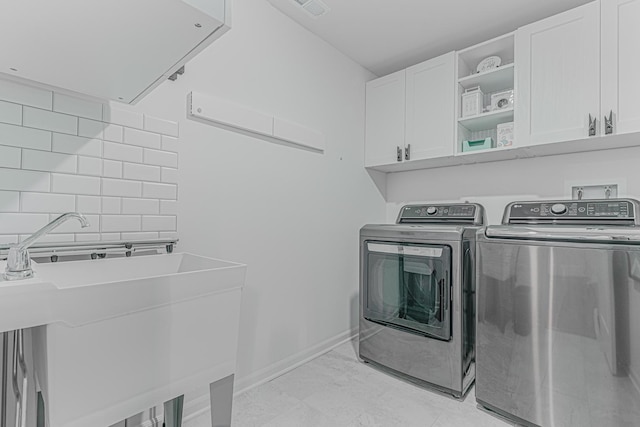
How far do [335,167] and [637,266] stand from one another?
1.79 metres

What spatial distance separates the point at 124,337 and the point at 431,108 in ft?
7.70

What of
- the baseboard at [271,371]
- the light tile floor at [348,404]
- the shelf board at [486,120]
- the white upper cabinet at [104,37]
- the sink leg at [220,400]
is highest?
the shelf board at [486,120]

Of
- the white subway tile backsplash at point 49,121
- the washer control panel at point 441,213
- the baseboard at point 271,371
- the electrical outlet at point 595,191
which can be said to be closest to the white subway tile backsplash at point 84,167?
the white subway tile backsplash at point 49,121

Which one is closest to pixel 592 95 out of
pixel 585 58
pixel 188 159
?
pixel 585 58

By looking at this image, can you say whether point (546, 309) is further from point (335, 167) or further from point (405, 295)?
point (335, 167)

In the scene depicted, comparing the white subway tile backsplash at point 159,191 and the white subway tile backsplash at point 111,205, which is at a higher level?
the white subway tile backsplash at point 159,191

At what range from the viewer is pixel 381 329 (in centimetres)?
217

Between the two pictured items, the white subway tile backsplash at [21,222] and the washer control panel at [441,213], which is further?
the washer control panel at [441,213]

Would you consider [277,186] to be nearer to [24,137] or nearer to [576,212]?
[24,137]

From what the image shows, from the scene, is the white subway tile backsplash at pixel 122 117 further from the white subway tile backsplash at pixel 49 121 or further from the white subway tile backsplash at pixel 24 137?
the white subway tile backsplash at pixel 24 137

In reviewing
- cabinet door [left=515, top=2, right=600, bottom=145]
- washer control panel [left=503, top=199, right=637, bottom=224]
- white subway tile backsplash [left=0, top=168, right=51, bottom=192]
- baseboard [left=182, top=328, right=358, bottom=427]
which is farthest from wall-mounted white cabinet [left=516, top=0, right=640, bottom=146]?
white subway tile backsplash [left=0, top=168, right=51, bottom=192]

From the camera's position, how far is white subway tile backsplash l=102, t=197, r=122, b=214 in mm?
1383

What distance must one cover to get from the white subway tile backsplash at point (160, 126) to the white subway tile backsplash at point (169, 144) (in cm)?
2

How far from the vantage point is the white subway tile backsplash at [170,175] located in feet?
5.13
